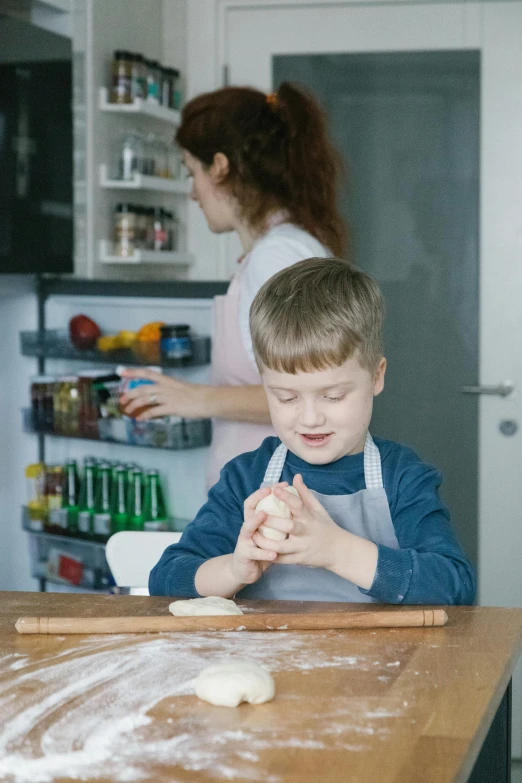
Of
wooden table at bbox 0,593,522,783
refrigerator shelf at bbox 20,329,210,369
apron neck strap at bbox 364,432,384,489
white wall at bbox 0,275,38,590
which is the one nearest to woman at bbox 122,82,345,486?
refrigerator shelf at bbox 20,329,210,369

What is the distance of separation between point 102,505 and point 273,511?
1.63 m

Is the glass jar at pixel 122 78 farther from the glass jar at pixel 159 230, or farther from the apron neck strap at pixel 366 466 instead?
the apron neck strap at pixel 366 466

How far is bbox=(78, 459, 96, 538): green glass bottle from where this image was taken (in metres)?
2.73

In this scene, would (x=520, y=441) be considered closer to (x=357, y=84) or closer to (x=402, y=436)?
(x=402, y=436)

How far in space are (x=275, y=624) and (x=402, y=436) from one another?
2084 millimetres

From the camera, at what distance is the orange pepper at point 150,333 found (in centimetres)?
256

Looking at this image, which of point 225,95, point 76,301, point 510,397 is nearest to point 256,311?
point 225,95

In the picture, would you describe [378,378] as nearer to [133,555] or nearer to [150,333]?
[133,555]

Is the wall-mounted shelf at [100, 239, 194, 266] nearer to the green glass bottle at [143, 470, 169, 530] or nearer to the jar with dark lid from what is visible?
the jar with dark lid

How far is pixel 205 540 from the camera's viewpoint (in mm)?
1379

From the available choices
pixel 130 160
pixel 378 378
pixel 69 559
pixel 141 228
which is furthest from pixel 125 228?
pixel 378 378

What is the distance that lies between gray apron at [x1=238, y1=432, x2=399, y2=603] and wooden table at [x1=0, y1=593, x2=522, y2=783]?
0.12 meters

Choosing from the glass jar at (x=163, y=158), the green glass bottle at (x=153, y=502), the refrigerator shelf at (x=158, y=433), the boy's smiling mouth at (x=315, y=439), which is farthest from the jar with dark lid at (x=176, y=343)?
the boy's smiling mouth at (x=315, y=439)

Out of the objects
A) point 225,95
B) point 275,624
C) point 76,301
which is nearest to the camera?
point 275,624
